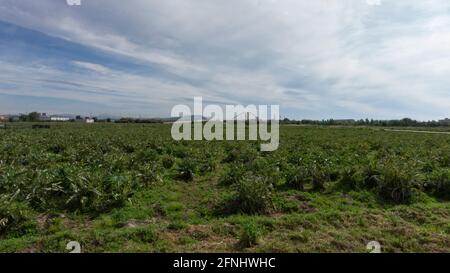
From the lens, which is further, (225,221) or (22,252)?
(225,221)

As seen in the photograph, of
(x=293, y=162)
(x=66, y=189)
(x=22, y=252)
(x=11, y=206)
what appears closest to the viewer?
(x=22, y=252)

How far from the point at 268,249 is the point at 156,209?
9.99 ft

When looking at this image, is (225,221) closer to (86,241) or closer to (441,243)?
(86,241)

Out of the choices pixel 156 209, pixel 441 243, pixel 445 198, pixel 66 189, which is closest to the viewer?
pixel 441 243
